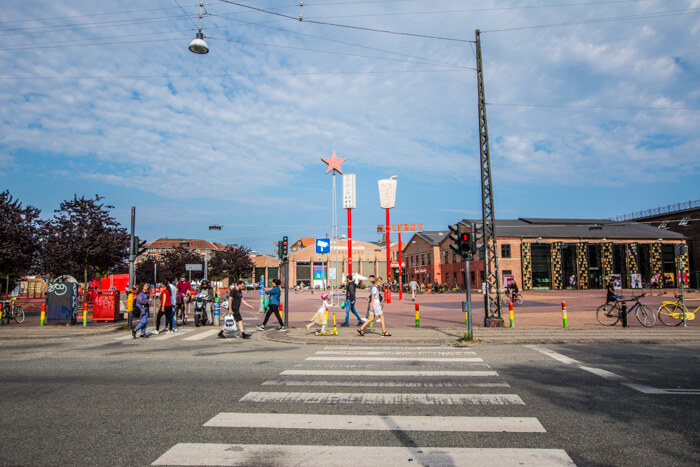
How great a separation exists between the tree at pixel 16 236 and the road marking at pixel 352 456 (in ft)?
81.3

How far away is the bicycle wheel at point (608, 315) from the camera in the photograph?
16528 mm

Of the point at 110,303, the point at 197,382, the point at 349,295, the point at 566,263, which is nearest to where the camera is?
the point at 197,382

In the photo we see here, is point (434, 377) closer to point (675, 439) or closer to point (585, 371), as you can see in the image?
point (585, 371)

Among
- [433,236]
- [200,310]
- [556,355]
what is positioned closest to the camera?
[556,355]

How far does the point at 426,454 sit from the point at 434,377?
3.68 meters

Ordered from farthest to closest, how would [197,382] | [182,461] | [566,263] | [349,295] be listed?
[566,263] < [349,295] < [197,382] < [182,461]

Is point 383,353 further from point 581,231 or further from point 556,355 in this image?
point 581,231

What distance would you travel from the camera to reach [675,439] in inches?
178

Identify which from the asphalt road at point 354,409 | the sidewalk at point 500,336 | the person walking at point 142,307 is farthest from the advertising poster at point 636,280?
the person walking at point 142,307

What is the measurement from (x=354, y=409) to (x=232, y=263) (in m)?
55.7

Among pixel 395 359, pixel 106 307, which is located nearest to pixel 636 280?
pixel 395 359

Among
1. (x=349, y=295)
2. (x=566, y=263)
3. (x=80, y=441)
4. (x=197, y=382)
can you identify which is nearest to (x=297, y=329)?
(x=349, y=295)

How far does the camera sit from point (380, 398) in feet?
20.6

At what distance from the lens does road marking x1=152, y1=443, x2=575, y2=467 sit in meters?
4.00
